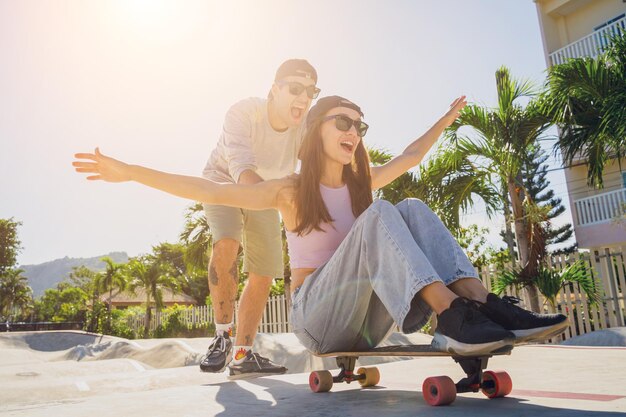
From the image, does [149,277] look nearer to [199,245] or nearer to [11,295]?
[199,245]

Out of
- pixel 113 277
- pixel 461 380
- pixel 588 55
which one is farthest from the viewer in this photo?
pixel 113 277

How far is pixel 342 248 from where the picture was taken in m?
2.03

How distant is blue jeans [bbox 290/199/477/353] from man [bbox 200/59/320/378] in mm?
1129

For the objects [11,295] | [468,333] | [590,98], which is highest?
[590,98]

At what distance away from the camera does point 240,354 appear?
328cm

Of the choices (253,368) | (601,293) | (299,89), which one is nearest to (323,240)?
(253,368)

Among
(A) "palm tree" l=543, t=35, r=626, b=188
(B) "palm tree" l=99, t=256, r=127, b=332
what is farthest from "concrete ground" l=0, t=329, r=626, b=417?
(B) "palm tree" l=99, t=256, r=127, b=332

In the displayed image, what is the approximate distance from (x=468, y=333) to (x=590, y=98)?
8.97 meters

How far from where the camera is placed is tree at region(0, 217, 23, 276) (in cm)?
3331

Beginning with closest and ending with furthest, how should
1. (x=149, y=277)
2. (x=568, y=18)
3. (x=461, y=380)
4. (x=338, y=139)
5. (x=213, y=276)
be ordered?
(x=461, y=380)
(x=338, y=139)
(x=213, y=276)
(x=568, y=18)
(x=149, y=277)

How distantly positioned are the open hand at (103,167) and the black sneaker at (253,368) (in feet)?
5.06

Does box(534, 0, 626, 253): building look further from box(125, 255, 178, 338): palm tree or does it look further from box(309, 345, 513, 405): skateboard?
box(125, 255, 178, 338): palm tree

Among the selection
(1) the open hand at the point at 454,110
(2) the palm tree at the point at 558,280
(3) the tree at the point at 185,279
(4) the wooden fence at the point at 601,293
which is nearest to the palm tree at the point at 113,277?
(3) the tree at the point at 185,279

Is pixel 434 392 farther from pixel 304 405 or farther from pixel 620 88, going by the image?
pixel 620 88
